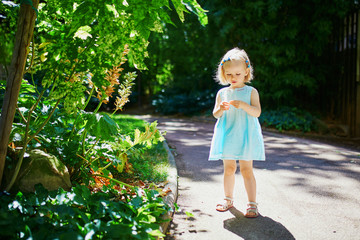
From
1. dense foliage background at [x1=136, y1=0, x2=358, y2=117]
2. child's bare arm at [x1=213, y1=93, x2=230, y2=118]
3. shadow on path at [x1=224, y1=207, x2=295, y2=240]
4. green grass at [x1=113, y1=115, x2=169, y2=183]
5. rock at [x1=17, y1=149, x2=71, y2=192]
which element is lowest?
shadow on path at [x1=224, y1=207, x2=295, y2=240]

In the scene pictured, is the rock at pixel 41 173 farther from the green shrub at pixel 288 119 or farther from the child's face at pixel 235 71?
the green shrub at pixel 288 119

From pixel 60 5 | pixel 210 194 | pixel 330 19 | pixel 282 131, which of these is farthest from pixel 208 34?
pixel 60 5

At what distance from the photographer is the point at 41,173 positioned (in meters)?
2.20

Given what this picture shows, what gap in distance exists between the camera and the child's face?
2824mm

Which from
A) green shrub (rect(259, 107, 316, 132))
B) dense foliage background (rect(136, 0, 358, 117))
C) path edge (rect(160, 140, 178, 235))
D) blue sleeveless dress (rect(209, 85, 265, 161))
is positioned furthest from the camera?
dense foliage background (rect(136, 0, 358, 117))

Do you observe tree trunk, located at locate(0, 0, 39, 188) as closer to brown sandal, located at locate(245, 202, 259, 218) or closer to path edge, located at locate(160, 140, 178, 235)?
path edge, located at locate(160, 140, 178, 235)

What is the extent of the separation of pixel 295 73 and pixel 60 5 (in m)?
9.16

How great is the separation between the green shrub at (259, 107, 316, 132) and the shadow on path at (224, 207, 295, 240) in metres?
6.91

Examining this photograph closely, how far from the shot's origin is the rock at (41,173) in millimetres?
2148

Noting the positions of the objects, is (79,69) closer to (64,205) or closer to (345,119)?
(64,205)

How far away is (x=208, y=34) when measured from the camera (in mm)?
12422

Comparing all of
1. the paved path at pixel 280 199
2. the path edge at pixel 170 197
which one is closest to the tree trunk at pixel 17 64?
the path edge at pixel 170 197

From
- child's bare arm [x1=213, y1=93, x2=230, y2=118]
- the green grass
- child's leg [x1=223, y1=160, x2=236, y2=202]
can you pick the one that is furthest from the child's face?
the green grass

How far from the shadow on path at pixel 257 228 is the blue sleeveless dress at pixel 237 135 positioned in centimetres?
50
